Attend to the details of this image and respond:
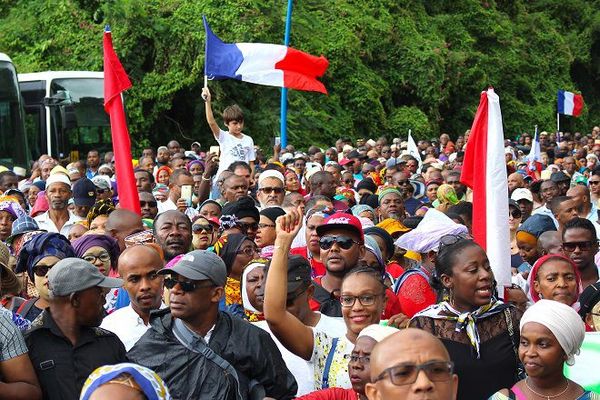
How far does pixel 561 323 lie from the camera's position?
4.61 meters

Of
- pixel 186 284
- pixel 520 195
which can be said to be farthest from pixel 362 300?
pixel 520 195

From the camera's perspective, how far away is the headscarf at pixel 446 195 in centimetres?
1059

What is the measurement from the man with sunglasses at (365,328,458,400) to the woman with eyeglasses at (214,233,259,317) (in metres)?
2.98

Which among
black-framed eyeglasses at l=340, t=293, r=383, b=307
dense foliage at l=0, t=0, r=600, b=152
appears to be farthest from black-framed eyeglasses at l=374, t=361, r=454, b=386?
dense foliage at l=0, t=0, r=600, b=152

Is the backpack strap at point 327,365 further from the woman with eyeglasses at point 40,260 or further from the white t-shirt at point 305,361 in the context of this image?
the woman with eyeglasses at point 40,260

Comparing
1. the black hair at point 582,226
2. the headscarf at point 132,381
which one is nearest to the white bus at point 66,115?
the black hair at point 582,226

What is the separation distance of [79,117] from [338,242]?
14.1m

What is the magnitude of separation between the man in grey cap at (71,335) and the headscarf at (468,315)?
139cm

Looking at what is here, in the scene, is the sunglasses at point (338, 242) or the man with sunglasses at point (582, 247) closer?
the sunglasses at point (338, 242)

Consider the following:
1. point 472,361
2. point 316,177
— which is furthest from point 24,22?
point 472,361

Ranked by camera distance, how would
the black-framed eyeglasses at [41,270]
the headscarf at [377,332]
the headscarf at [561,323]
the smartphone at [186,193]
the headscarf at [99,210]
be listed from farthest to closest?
1. the smartphone at [186,193]
2. the headscarf at [99,210]
3. the black-framed eyeglasses at [41,270]
4. the headscarf at [561,323]
5. the headscarf at [377,332]

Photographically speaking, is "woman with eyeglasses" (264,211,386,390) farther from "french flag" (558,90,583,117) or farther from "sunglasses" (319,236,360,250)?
"french flag" (558,90,583,117)

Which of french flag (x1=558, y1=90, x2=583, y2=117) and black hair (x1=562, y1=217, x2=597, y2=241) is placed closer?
black hair (x1=562, y1=217, x2=597, y2=241)

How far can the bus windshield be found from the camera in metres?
19.2
